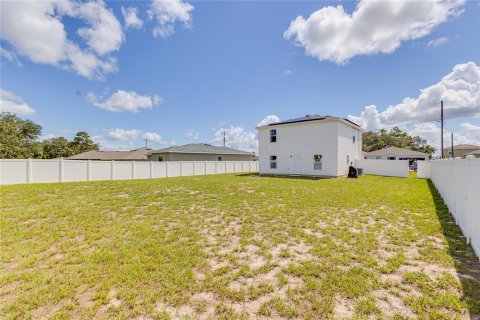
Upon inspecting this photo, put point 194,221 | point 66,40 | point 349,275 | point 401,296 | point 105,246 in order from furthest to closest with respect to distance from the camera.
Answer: point 66,40
point 194,221
point 105,246
point 349,275
point 401,296

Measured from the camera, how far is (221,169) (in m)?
24.3

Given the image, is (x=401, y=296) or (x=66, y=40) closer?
(x=401, y=296)

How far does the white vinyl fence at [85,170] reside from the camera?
12125 mm

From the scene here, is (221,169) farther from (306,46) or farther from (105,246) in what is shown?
(105,246)

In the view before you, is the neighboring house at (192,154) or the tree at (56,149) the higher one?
the tree at (56,149)

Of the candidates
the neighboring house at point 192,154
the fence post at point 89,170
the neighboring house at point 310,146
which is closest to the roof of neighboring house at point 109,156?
the neighboring house at point 192,154

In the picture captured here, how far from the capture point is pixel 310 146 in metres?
18.9

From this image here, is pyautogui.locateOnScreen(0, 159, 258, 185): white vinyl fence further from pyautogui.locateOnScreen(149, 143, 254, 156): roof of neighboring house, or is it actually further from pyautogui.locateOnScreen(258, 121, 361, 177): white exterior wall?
pyautogui.locateOnScreen(258, 121, 361, 177): white exterior wall

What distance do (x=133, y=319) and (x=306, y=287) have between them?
2.08 m

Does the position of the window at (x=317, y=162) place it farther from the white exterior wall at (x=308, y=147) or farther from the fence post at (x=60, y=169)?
the fence post at (x=60, y=169)

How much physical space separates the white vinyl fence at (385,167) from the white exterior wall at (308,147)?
→ 4.10 feet

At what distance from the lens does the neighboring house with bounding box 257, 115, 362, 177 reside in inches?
702

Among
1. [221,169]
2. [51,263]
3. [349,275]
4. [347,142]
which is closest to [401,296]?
[349,275]

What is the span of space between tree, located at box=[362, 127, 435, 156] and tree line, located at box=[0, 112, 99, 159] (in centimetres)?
5966
